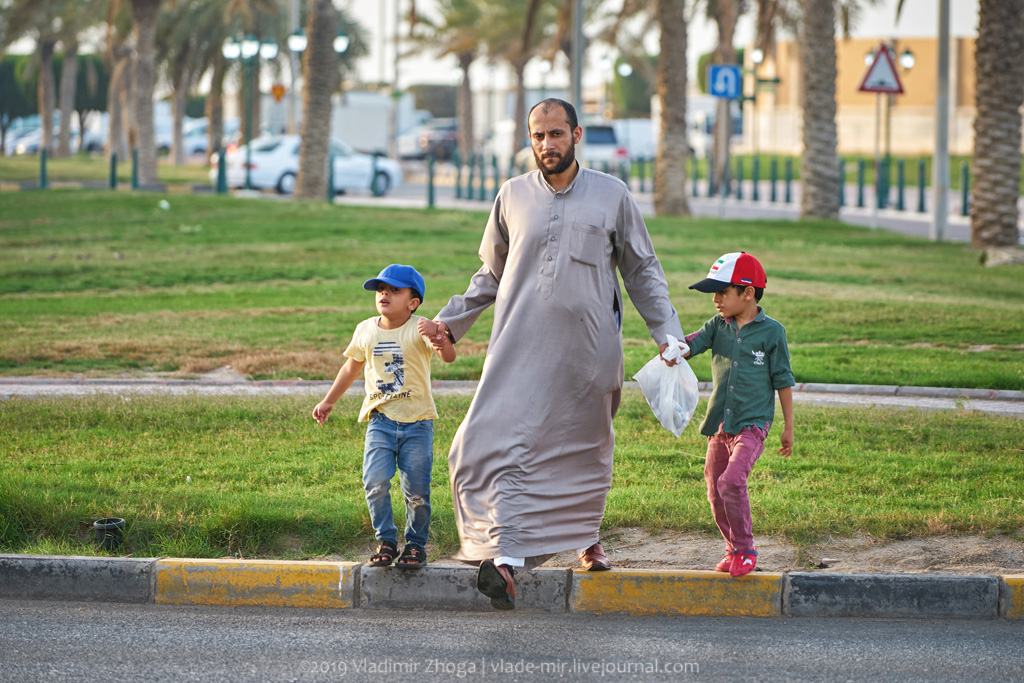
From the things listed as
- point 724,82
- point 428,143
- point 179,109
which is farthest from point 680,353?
point 428,143

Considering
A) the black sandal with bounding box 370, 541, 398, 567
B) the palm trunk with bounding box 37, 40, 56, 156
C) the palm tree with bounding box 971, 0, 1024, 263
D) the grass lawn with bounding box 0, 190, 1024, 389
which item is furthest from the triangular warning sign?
the palm trunk with bounding box 37, 40, 56, 156

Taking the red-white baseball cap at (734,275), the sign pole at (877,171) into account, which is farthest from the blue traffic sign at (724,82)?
the red-white baseball cap at (734,275)

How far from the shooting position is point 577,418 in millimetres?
4945

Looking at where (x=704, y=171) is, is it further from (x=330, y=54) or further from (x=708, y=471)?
(x=708, y=471)

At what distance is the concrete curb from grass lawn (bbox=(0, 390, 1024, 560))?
22cm

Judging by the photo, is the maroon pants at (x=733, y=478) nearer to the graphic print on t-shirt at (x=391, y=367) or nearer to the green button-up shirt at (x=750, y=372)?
the green button-up shirt at (x=750, y=372)

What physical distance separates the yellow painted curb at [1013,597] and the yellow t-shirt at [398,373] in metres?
2.40

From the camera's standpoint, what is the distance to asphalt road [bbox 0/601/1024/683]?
14.4 ft

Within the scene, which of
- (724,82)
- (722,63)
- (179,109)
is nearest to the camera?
(724,82)

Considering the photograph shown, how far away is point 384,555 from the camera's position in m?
5.20

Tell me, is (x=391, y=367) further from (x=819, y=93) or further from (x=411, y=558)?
(x=819, y=93)

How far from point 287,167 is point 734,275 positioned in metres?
28.6

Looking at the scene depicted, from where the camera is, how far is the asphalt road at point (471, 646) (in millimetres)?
4391

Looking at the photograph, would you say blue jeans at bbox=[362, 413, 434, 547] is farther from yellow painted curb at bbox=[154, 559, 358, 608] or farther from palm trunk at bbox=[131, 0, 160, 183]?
palm trunk at bbox=[131, 0, 160, 183]
